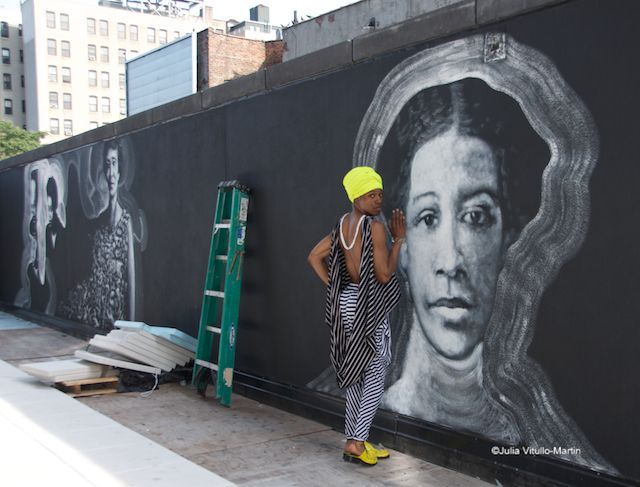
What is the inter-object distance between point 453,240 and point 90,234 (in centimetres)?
700

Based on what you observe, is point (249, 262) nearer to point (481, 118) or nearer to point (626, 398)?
point (481, 118)

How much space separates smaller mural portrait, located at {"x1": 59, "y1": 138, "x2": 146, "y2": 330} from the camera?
925 cm

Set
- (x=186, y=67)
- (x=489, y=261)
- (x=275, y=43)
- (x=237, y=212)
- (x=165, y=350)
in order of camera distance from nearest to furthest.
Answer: (x=489, y=261) < (x=237, y=212) < (x=165, y=350) < (x=186, y=67) < (x=275, y=43)

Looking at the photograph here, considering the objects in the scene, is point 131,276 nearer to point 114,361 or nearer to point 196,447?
point 114,361

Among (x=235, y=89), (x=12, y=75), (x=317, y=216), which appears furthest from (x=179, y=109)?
(x=12, y=75)

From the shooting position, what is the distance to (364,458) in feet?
15.5

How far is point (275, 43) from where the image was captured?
3716cm

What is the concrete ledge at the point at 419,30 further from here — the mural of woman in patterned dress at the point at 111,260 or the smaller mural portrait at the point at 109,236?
the mural of woman in patterned dress at the point at 111,260

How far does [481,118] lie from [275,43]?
34.1 meters

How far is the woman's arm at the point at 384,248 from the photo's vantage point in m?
4.62

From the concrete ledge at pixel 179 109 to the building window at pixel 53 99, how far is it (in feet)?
289

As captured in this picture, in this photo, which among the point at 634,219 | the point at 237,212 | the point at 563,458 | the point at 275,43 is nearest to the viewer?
the point at 634,219

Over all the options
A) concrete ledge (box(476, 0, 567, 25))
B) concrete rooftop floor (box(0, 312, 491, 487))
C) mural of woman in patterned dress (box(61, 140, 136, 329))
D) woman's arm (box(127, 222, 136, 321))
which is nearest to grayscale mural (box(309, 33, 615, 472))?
concrete ledge (box(476, 0, 567, 25))

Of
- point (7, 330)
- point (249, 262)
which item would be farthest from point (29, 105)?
point (249, 262)
